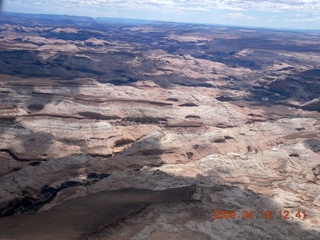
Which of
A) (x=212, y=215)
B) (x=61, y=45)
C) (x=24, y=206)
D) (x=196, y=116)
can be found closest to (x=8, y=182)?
(x=24, y=206)

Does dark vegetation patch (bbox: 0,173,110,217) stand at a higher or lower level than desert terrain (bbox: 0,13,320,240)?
lower
